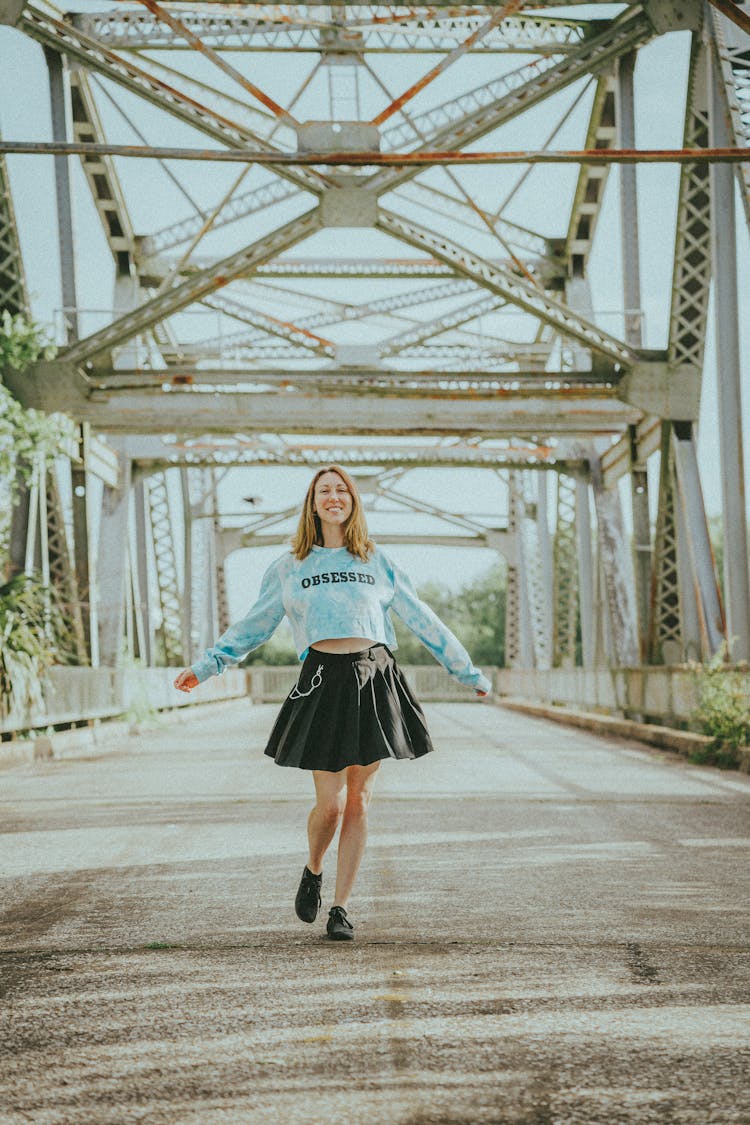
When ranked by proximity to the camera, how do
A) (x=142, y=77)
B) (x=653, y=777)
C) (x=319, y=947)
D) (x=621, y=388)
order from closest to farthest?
(x=319, y=947), (x=653, y=777), (x=142, y=77), (x=621, y=388)

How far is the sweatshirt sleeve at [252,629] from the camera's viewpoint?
465cm

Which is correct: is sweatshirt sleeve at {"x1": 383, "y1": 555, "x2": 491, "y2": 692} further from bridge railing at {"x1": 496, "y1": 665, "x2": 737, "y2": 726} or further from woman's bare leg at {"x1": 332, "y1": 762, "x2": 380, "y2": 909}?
bridge railing at {"x1": 496, "y1": 665, "x2": 737, "y2": 726}

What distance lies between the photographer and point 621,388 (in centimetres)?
1606

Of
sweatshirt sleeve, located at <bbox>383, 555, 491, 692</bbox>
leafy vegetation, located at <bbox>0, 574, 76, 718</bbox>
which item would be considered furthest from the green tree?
sweatshirt sleeve, located at <bbox>383, 555, 491, 692</bbox>

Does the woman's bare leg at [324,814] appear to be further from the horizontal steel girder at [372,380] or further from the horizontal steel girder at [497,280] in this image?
the horizontal steel girder at [372,380]

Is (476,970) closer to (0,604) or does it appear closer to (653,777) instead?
(653,777)

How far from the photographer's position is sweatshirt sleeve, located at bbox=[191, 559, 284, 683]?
465 centimetres

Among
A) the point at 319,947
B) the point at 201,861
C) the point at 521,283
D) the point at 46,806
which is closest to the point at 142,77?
the point at 521,283

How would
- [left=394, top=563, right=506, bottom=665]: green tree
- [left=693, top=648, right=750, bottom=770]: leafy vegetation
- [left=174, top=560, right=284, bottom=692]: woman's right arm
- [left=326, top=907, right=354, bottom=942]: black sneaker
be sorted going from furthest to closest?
[left=394, top=563, right=506, bottom=665]: green tree < [left=693, top=648, right=750, bottom=770]: leafy vegetation < [left=174, top=560, right=284, bottom=692]: woman's right arm < [left=326, top=907, right=354, bottom=942]: black sneaker

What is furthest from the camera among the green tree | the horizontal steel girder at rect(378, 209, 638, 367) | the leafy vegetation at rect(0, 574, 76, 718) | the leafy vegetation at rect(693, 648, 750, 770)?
the green tree

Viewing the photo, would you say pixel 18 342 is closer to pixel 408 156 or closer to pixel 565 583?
pixel 408 156

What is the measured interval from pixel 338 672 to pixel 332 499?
1.90 ft

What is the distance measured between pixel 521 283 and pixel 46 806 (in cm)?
A: 837

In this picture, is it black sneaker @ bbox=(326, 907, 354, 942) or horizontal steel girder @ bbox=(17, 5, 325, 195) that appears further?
horizontal steel girder @ bbox=(17, 5, 325, 195)
